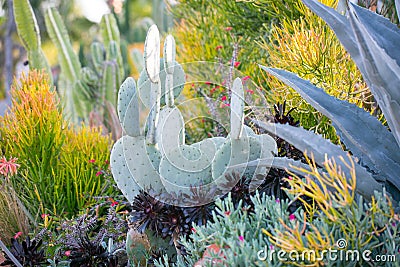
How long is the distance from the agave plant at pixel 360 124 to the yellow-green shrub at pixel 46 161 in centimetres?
101

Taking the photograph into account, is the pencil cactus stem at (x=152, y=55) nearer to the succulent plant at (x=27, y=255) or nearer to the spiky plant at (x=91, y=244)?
the spiky plant at (x=91, y=244)

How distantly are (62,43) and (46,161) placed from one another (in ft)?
5.85

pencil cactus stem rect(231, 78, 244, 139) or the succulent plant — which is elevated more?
pencil cactus stem rect(231, 78, 244, 139)

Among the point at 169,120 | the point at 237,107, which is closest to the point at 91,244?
the point at 169,120

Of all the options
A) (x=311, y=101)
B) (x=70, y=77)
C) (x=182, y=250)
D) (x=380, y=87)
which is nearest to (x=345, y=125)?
(x=311, y=101)

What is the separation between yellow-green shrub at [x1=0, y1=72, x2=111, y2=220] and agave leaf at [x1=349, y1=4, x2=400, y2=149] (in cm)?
123

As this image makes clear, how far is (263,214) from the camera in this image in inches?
50.8

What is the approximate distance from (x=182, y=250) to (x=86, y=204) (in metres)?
0.75

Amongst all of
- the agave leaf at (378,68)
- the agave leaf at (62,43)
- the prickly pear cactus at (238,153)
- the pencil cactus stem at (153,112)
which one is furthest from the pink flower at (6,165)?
the agave leaf at (62,43)

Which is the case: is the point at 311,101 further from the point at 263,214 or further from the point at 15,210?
the point at 15,210

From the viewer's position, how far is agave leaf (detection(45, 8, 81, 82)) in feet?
12.0

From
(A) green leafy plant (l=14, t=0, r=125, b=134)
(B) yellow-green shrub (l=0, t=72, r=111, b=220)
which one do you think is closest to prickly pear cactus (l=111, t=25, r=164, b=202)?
(B) yellow-green shrub (l=0, t=72, r=111, b=220)

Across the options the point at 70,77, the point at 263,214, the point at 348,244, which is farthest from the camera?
the point at 70,77

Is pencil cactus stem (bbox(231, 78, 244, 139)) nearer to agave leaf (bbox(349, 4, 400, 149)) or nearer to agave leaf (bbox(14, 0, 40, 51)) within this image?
agave leaf (bbox(349, 4, 400, 149))
